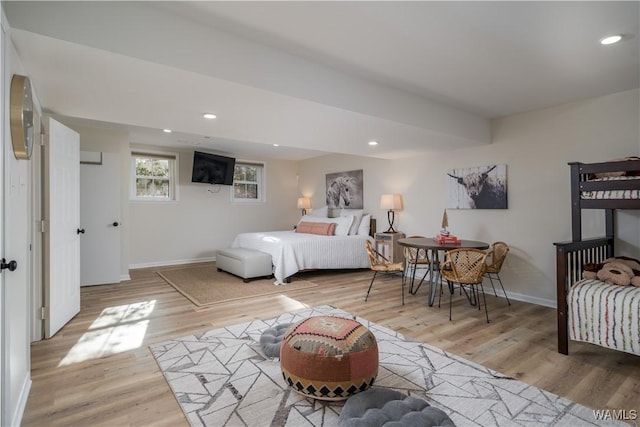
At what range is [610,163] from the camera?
8.89 feet

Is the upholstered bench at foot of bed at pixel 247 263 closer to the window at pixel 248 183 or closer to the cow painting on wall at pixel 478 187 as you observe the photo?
the window at pixel 248 183

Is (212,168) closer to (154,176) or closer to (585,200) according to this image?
(154,176)

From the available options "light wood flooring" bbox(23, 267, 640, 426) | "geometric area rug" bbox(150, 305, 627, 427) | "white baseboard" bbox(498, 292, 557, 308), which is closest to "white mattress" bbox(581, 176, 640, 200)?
"light wood flooring" bbox(23, 267, 640, 426)

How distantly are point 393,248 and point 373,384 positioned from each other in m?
3.43

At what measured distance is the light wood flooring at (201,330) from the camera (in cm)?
193

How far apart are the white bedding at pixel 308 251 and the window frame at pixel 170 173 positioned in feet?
6.39

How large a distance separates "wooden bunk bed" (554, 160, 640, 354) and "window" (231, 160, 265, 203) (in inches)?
243

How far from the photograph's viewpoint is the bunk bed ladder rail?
102 inches

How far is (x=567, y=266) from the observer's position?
Result: 268cm

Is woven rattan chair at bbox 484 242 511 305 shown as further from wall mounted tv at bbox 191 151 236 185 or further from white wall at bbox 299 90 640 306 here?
wall mounted tv at bbox 191 151 236 185

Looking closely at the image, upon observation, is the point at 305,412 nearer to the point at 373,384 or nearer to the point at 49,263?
the point at 373,384

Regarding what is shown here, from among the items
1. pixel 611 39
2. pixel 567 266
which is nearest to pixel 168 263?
pixel 567 266

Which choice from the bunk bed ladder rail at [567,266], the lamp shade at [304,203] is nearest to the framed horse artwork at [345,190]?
the lamp shade at [304,203]

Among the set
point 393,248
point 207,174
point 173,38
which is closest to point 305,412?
point 173,38
